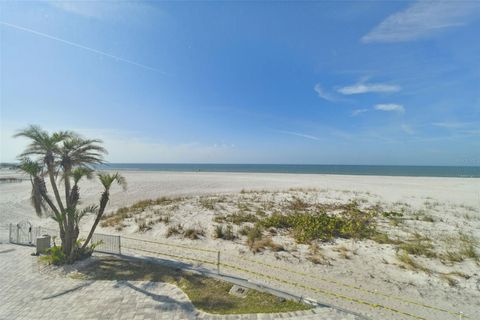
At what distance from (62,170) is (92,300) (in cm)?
567

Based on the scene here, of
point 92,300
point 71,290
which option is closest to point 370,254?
point 92,300

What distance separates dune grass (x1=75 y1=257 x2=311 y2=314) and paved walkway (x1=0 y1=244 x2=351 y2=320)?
251mm

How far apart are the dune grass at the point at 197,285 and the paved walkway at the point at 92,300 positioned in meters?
0.25

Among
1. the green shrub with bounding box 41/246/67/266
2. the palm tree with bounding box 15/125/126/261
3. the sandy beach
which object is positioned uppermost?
the palm tree with bounding box 15/125/126/261

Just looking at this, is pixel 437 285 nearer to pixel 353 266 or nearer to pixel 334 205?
pixel 353 266

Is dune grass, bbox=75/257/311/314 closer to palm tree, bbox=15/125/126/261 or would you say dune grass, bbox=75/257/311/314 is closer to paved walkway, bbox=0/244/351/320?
paved walkway, bbox=0/244/351/320

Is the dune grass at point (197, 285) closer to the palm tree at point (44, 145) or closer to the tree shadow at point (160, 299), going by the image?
the tree shadow at point (160, 299)

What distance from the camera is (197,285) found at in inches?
291

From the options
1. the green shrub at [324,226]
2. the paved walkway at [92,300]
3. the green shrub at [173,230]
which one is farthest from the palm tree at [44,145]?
the green shrub at [324,226]

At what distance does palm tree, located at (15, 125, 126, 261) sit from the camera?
9070mm

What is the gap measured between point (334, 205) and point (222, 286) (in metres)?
15.6

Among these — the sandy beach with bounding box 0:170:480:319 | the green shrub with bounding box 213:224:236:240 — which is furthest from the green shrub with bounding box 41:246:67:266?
the green shrub with bounding box 213:224:236:240

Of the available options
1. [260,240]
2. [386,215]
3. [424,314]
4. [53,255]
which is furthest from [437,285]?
[53,255]

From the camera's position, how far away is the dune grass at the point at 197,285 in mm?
6266
